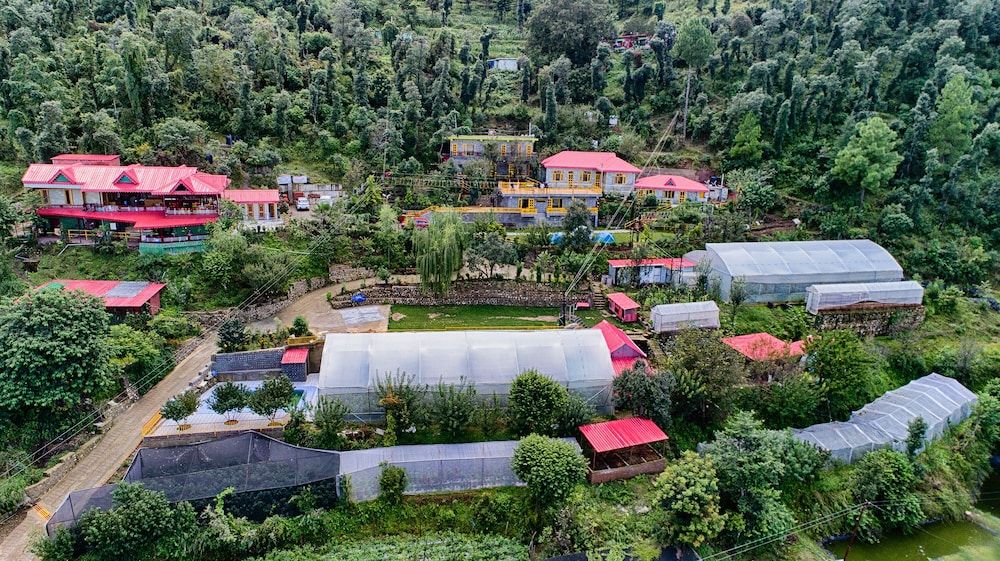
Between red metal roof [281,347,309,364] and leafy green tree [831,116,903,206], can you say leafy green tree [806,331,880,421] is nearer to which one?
leafy green tree [831,116,903,206]

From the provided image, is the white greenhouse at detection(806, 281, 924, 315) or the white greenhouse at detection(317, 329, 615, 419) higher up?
the white greenhouse at detection(806, 281, 924, 315)

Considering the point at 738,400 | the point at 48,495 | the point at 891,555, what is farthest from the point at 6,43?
the point at 891,555

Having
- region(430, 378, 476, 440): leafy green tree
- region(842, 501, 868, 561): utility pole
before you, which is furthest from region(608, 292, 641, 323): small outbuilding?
region(842, 501, 868, 561): utility pole

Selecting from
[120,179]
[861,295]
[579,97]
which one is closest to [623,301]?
[861,295]

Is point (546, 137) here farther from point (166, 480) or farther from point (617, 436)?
point (166, 480)

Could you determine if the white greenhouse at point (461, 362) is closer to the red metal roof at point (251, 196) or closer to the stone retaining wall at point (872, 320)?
the stone retaining wall at point (872, 320)
